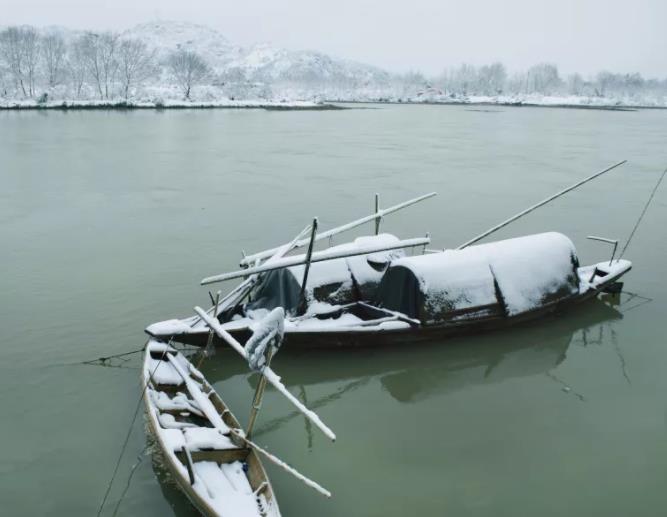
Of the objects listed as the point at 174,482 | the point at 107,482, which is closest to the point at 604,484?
the point at 174,482

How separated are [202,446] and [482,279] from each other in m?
6.99

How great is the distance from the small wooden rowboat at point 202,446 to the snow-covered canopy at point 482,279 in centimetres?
454

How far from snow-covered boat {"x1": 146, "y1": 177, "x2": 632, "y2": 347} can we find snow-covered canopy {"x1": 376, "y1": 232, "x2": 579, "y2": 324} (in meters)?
0.02

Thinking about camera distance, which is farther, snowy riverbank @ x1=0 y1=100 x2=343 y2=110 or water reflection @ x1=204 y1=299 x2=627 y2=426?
snowy riverbank @ x1=0 y1=100 x2=343 y2=110

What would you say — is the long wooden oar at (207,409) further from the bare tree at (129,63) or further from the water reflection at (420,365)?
the bare tree at (129,63)

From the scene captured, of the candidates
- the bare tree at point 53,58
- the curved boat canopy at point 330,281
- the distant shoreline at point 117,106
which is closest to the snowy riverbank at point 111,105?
the distant shoreline at point 117,106

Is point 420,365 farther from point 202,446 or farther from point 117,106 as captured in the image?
point 117,106

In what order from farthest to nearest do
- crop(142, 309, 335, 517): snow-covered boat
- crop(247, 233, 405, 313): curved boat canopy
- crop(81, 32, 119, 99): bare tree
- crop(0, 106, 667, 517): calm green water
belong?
crop(81, 32, 119, 99): bare tree, crop(247, 233, 405, 313): curved boat canopy, crop(0, 106, 667, 517): calm green water, crop(142, 309, 335, 517): snow-covered boat

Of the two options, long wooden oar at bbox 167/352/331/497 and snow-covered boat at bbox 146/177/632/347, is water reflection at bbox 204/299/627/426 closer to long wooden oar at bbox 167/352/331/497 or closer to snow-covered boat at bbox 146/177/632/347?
snow-covered boat at bbox 146/177/632/347

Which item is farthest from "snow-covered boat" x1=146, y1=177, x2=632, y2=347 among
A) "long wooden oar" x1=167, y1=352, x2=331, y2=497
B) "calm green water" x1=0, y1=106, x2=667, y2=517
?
"long wooden oar" x1=167, y1=352, x2=331, y2=497

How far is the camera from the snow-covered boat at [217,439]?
22.7ft

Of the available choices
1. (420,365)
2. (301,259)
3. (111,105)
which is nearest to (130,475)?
(301,259)

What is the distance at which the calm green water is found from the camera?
7.98 meters

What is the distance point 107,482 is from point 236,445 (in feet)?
6.40
